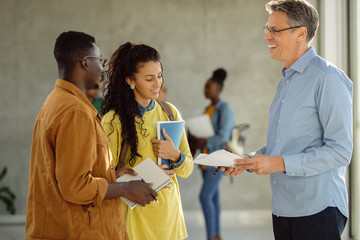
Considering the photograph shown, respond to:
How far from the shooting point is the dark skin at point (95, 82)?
1.60 m

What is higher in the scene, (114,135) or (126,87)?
(126,87)

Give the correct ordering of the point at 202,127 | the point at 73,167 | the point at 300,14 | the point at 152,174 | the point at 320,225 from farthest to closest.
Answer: the point at 202,127 → the point at 152,174 → the point at 300,14 → the point at 320,225 → the point at 73,167

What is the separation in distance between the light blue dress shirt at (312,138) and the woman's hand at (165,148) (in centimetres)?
53

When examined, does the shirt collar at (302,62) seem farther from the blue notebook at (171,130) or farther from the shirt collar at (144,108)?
the shirt collar at (144,108)

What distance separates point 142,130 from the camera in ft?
7.23

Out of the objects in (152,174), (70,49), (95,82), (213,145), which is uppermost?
(70,49)

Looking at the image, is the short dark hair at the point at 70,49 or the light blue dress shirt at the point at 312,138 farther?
the light blue dress shirt at the point at 312,138

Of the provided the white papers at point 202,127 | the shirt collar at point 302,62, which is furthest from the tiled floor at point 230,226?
the shirt collar at point 302,62

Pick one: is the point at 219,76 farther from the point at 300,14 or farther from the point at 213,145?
the point at 300,14

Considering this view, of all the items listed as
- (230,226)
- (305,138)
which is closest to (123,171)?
(305,138)

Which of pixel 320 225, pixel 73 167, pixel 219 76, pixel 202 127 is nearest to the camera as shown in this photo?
pixel 73 167

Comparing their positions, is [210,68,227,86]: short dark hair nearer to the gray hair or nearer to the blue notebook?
the blue notebook

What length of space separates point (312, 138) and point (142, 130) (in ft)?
2.82

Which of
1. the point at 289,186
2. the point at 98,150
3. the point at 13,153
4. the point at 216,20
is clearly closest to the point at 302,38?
the point at 289,186
